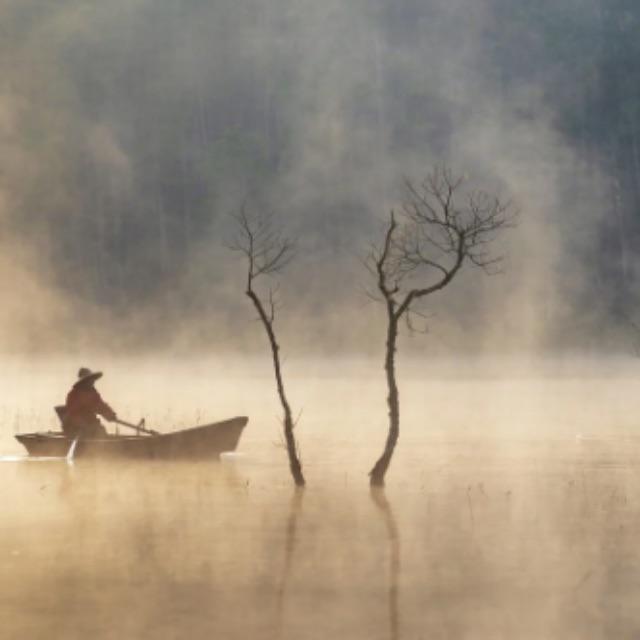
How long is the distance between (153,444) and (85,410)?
1.78 metres

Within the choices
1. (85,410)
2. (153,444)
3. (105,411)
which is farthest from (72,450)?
(153,444)

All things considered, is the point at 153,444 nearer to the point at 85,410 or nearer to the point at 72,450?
the point at 85,410

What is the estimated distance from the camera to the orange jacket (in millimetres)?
29031

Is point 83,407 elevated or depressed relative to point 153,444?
elevated

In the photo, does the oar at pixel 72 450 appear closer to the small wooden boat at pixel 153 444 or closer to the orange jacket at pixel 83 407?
the small wooden boat at pixel 153 444

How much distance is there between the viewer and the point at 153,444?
28.7m

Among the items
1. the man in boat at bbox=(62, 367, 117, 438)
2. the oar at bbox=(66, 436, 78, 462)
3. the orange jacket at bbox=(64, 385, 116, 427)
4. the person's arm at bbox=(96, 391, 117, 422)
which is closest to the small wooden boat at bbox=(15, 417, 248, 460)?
the oar at bbox=(66, 436, 78, 462)

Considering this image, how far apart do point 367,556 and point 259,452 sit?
887 inches

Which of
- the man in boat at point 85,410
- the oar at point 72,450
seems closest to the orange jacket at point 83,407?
the man in boat at point 85,410

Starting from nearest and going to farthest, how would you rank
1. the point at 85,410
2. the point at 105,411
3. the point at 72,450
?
1. the point at 105,411
2. the point at 85,410
3. the point at 72,450

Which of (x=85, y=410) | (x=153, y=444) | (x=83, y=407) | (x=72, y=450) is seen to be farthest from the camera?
(x=72, y=450)

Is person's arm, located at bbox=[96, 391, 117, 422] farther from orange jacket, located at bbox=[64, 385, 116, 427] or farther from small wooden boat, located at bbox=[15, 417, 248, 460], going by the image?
small wooden boat, located at bbox=[15, 417, 248, 460]

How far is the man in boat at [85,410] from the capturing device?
2897 cm

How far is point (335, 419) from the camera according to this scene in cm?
7338
